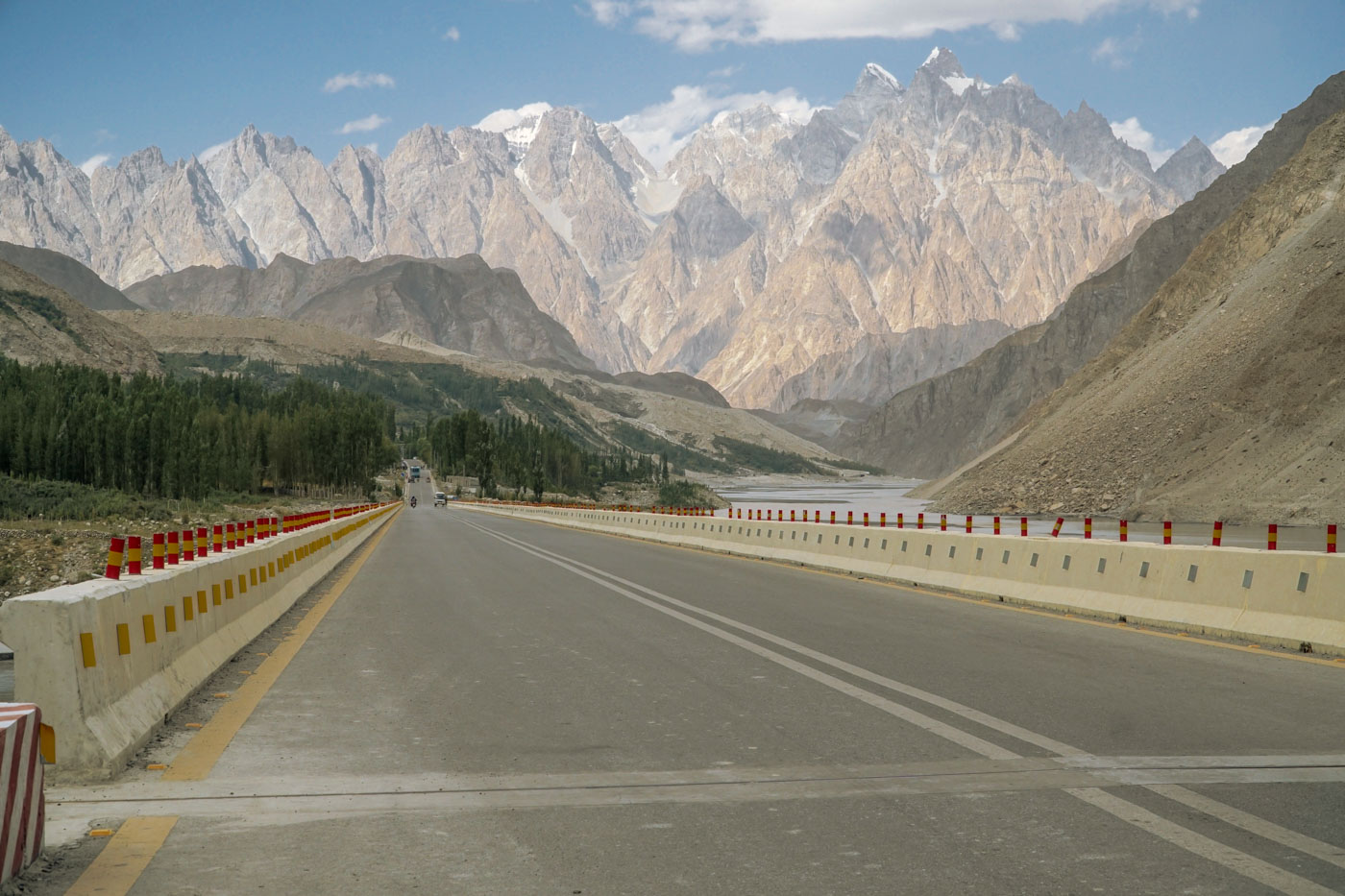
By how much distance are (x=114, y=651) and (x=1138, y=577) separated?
11.3m

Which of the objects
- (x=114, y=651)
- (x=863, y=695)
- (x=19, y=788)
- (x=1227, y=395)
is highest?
(x=1227, y=395)

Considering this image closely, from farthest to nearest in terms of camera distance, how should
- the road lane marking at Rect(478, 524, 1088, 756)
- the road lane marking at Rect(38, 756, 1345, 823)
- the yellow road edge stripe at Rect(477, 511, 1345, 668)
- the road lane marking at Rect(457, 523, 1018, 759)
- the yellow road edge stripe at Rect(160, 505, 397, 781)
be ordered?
the yellow road edge stripe at Rect(477, 511, 1345, 668) < the road lane marking at Rect(478, 524, 1088, 756) < the road lane marking at Rect(457, 523, 1018, 759) < the yellow road edge stripe at Rect(160, 505, 397, 781) < the road lane marking at Rect(38, 756, 1345, 823)

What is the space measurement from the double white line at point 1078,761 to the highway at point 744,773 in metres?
0.02

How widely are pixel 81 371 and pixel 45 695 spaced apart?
17950 centimetres

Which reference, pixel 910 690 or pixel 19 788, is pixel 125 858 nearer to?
pixel 19 788

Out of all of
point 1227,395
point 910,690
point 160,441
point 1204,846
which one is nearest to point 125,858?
point 1204,846

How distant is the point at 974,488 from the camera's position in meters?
83.9

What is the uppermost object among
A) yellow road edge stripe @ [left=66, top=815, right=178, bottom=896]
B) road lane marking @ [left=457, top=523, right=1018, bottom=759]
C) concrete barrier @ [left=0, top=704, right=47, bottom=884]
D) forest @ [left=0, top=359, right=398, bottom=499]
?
forest @ [left=0, top=359, right=398, bottom=499]

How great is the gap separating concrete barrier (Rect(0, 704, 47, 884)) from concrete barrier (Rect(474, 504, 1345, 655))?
34.6 ft

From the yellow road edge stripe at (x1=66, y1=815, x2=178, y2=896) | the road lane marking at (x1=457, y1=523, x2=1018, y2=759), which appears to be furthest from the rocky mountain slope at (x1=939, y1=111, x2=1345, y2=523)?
the yellow road edge stripe at (x1=66, y1=815, x2=178, y2=896)

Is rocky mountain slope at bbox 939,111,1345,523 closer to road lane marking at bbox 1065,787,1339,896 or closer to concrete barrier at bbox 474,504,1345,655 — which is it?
concrete barrier at bbox 474,504,1345,655

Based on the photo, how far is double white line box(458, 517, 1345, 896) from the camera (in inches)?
210

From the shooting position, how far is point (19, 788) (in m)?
5.15

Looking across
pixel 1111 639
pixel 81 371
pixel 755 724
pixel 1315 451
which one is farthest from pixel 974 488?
pixel 81 371
